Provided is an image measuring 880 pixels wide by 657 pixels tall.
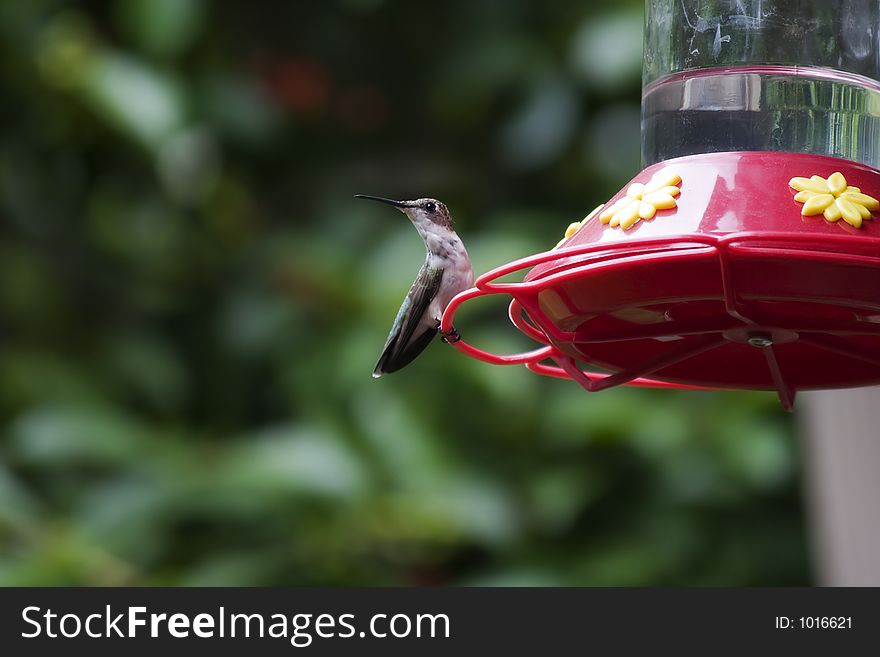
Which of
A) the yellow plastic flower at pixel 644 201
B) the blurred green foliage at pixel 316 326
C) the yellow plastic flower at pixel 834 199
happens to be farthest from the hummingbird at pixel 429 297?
the blurred green foliage at pixel 316 326

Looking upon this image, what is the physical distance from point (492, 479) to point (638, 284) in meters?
3.86

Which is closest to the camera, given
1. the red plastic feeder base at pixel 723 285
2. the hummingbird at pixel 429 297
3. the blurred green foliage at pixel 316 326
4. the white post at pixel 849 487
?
the red plastic feeder base at pixel 723 285

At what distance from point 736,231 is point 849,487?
380cm

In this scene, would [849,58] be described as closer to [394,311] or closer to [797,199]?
[797,199]

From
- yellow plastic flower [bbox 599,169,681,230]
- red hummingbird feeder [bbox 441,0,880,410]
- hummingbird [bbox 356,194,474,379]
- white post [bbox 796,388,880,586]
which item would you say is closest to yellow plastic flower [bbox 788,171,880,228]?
red hummingbird feeder [bbox 441,0,880,410]

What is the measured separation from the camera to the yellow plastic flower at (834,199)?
2369 millimetres

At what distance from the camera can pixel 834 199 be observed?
240 centimetres

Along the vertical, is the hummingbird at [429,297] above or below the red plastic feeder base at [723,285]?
above

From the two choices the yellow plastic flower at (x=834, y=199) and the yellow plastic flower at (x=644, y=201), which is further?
the yellow plastic flower at (x=644, y=201)

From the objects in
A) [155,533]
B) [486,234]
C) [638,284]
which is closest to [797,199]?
[638,284]

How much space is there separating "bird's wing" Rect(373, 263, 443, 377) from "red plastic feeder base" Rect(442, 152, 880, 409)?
0.65m

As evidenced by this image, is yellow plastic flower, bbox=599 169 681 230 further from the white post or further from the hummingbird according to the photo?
the white post

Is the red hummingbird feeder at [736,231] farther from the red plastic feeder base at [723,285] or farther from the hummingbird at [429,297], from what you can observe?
the hummingbird at [429,297]

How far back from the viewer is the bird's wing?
3.59m
